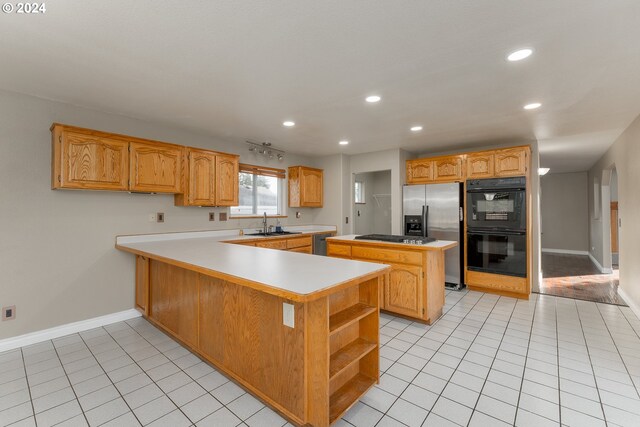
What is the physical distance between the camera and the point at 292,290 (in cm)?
140

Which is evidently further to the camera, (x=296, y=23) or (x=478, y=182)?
(x=478, y=182)

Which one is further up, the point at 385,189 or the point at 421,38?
the point at 421,38

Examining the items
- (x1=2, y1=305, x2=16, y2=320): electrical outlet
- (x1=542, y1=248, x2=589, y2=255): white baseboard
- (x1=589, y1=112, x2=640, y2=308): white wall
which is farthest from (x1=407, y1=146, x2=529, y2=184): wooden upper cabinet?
(x1=542, y1=248, x2=589, y2=255): white baseboard

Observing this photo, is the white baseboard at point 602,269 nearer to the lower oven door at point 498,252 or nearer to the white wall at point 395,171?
the lower oven door at point 498,252

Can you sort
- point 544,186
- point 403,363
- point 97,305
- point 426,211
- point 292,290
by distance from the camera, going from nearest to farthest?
1. point 292,290
2. point 403,363
3. point 97,305
4. point 426,211
5. point 544,186

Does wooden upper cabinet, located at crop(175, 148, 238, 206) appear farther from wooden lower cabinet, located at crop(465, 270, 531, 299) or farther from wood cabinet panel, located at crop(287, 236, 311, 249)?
wooden lower cabinet, located at crop(465, 270, 531, 299)

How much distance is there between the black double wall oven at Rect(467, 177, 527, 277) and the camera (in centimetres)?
405

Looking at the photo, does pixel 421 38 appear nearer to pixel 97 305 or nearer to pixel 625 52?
pixel 625 52

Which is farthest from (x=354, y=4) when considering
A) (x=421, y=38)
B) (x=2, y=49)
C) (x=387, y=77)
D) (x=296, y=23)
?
(x=2, y=49)

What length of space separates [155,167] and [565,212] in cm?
981

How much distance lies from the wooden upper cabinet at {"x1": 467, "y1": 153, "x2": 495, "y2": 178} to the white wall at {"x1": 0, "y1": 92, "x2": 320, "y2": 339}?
14.9ft

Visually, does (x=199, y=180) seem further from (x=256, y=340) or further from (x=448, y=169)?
(x=448, y=169)

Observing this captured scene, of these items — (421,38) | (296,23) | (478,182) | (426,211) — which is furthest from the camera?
(426,211)

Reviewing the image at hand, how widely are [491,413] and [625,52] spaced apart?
2.59 m
